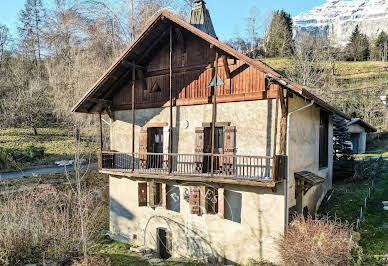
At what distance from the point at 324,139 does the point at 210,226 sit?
25.6 feet

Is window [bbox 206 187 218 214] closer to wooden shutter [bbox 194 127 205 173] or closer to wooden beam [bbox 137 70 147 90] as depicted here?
wooden shutter [bbox 194 127 205 173]

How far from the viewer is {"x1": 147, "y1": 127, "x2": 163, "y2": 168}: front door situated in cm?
1344

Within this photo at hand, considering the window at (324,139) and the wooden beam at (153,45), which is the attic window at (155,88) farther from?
the window at (324,139)

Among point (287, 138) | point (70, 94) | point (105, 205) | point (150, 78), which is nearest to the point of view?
point (287, 138)

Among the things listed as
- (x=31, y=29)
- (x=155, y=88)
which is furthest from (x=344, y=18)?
(x=155, y=88)

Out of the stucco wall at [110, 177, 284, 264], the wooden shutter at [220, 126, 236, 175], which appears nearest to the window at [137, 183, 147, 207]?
the stucco wall at [110, 177, 284, 264]

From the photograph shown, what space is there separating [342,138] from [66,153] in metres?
22.5

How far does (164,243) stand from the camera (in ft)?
43.0

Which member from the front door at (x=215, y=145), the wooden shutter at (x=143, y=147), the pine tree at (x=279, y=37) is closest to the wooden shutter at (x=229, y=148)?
the front door at (x=215, y=145)

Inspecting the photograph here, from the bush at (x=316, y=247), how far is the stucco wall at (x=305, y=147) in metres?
1.85

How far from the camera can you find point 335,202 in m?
14.0

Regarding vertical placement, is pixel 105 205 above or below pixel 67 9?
below

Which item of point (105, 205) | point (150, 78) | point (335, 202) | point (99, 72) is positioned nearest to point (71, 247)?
point (150, 78)

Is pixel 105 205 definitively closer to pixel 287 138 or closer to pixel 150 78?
pixel 150 78
